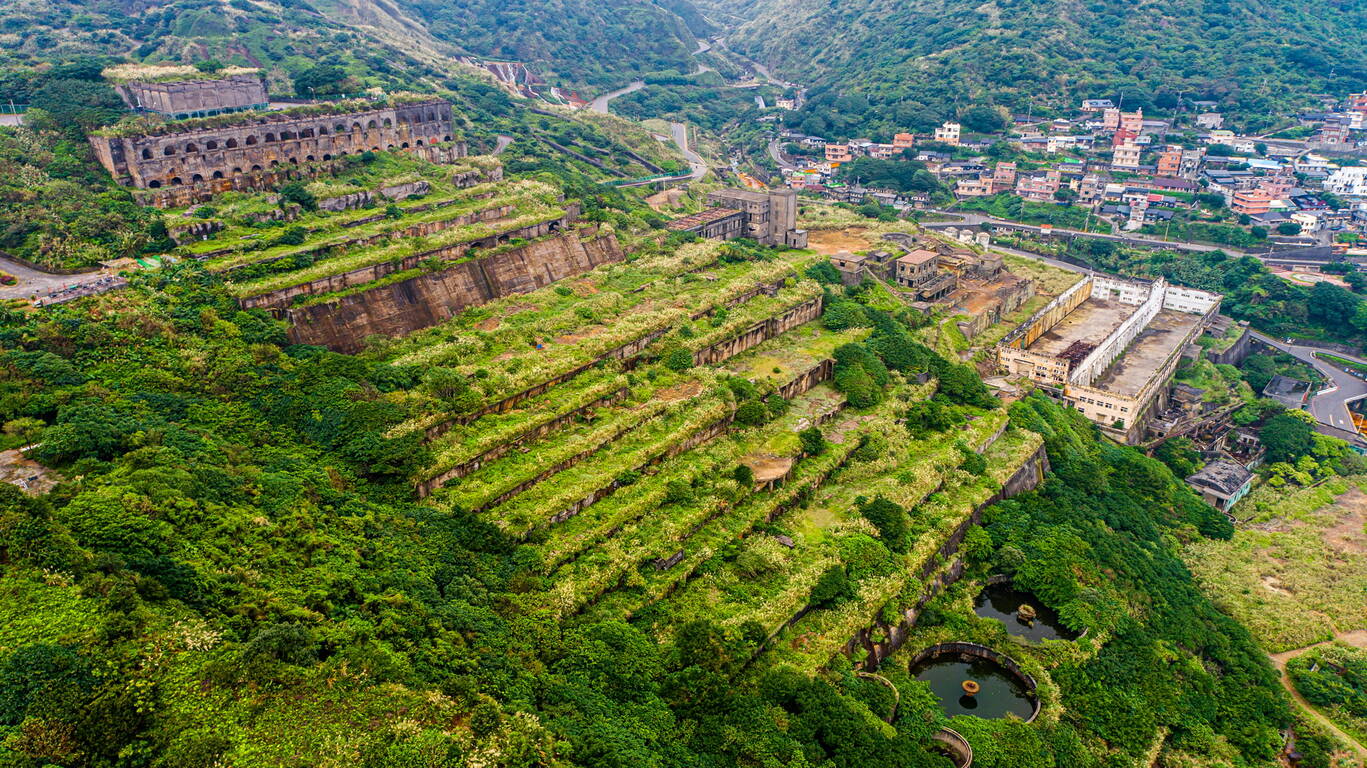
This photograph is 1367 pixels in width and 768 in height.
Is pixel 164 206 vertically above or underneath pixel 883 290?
above

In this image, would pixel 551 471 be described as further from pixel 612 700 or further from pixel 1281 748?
pixel 1281 748

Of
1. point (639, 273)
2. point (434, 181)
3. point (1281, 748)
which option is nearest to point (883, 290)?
point (639, 273)

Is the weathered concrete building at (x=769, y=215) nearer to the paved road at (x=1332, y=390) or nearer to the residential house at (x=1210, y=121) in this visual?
the paved road at (x=1332, y=390)

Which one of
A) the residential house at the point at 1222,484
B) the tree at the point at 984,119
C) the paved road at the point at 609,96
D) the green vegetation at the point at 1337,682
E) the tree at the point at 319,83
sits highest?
the tree at the point at 319,83

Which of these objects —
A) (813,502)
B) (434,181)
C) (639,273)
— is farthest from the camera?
(434,181)

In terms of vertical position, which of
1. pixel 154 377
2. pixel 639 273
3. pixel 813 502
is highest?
pixel 154 377

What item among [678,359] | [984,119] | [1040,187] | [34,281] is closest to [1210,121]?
[984,119]

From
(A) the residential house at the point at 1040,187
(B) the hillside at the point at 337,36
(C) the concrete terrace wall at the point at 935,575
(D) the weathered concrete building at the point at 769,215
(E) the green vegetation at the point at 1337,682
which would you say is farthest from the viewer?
(A) the residential house at the point at 1040,187

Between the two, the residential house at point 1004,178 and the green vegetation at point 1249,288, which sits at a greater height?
the residential house at point 1004,178

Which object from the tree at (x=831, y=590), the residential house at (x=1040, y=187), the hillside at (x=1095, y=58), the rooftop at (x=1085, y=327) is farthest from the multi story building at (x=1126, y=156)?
the tree at (x=831, y=590)
